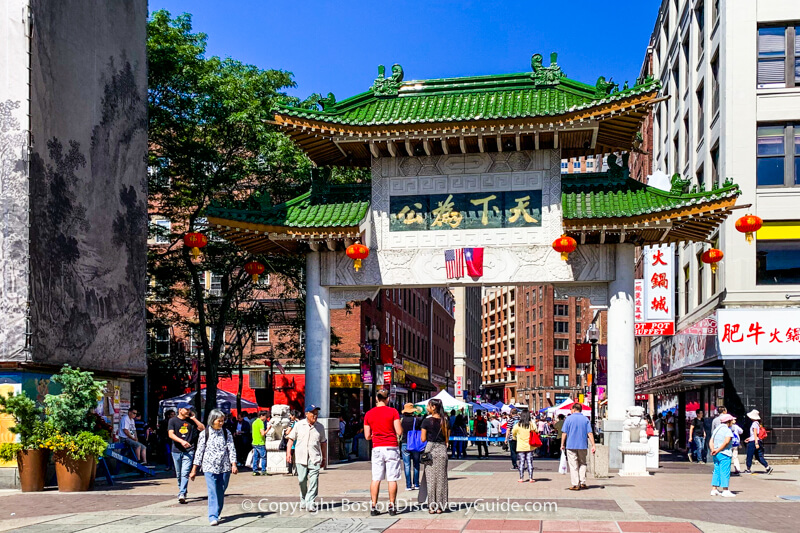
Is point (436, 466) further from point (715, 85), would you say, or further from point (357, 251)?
point (715, 85)

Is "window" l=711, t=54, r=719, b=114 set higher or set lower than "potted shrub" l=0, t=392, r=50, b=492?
higher

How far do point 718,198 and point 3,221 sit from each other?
17392 mm

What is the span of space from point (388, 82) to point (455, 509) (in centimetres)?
1599

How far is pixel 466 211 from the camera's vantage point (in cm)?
2588

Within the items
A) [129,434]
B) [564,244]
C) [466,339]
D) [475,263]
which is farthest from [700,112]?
[466,339]

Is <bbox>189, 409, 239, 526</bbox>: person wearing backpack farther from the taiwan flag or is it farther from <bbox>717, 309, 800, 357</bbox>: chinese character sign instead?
<bbox>717, 309, 800, 357</bbox>: chinese character sign

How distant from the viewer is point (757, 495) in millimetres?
18609

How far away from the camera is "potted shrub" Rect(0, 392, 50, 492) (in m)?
18.9

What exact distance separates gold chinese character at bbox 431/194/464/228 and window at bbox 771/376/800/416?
40.9 feet

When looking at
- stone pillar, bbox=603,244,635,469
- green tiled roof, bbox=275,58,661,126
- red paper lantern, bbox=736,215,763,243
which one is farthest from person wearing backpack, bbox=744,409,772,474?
green tiled roof, bbox=275,58,661,126

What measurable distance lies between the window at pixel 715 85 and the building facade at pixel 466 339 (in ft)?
283

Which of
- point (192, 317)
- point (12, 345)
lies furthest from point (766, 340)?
point (192, 317)

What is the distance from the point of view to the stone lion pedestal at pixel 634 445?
75.8 ft

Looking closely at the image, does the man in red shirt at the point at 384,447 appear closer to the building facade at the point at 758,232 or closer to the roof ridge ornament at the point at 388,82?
the roof ridge ornament at the point at 388,82
